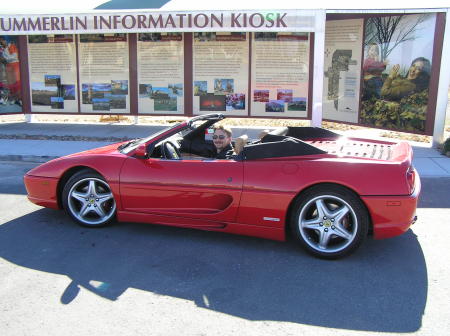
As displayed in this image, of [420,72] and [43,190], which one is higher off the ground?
[420,72]

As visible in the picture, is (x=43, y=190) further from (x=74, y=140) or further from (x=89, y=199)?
(x=74, y=140)

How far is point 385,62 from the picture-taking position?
11.2 metres

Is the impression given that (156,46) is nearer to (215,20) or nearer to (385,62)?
(215,20)

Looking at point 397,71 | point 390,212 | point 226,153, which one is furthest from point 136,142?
point 397,71

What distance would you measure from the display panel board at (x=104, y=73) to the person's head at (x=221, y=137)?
313 inches

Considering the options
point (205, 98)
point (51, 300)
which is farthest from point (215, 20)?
point (51, 300)

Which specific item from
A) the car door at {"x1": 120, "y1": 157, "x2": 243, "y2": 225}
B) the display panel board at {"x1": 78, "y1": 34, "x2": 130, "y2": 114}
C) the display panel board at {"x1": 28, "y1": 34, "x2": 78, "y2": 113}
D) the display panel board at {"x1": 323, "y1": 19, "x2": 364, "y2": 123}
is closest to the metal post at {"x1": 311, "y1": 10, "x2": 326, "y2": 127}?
the display panel board at {"x1": 323, "y1": 19, "x2": 364, "y2": 123}

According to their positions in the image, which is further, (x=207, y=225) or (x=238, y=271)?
(x=207, y=225)

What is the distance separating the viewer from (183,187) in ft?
16.0

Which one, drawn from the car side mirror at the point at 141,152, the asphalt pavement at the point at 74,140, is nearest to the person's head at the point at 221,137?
the car side mirror at the point at 141,152

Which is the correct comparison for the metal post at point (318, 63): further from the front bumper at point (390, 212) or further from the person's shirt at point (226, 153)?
the front bumper at point (390, 212)

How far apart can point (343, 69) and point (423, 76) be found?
2.37m

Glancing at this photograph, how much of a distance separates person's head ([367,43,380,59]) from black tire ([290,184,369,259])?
25.7 feet

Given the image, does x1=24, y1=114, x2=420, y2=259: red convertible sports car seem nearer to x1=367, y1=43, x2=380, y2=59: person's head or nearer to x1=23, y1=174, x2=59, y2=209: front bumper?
x1=23, y1=174, x2=59, y2=209: front bumper
